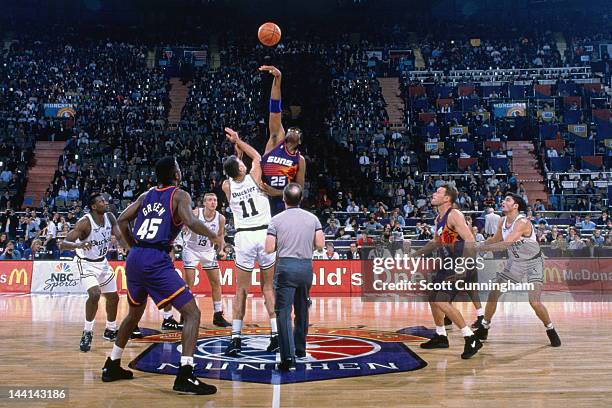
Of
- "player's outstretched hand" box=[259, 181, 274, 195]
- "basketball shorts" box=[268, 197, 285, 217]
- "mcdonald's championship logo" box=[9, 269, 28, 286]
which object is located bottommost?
"mcdonald's championship logo" box=[9, 269, 28, 286]

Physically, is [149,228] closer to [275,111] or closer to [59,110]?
[275,111]

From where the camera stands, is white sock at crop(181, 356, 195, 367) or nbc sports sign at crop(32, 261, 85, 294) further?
nbc sports sign at crop(32, 261, 85, 294)

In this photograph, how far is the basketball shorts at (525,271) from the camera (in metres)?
8.35

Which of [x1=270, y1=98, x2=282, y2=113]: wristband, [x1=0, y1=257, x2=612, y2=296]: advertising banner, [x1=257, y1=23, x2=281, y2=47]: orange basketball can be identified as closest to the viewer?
[x1=270, y1=98, x2=282, y2=113]: wristband

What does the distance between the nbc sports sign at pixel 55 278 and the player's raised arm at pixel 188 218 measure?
11.8 metres

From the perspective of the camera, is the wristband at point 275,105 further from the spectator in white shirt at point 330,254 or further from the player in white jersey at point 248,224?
the spectator in white shirt at point 330,254

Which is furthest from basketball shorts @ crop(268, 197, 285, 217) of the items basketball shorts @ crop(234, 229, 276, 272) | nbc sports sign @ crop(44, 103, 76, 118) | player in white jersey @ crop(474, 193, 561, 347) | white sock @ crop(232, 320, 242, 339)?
nbc sports sign @ crop(44, 103, 76, 118)

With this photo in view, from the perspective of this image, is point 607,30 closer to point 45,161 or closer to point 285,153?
point 45,161

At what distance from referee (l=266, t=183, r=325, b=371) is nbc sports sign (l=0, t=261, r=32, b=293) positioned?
12406 mm

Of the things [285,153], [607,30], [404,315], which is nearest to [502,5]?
[607,30]

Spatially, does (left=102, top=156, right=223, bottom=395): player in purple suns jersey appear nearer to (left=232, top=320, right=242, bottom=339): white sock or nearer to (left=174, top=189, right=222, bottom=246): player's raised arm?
(left=174, top=189, right=222, bottom=246): player's raised arm

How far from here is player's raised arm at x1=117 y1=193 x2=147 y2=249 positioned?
5.87 meters

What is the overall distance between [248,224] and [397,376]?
262cm

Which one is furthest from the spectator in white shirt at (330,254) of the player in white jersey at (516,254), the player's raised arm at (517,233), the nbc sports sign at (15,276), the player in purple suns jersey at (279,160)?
the player in purple suns jersey at (279,160)
